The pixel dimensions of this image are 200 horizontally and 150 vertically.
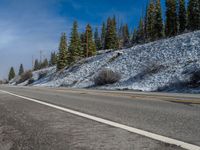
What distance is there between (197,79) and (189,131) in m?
16.5

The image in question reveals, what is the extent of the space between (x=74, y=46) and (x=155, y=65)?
30884 mm

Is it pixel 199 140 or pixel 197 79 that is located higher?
pixel 197 79

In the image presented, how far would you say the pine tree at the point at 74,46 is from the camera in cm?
5578

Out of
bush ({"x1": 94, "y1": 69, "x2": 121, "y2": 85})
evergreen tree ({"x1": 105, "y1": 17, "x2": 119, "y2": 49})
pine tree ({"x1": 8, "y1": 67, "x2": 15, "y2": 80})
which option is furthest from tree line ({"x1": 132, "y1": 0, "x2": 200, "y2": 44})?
pine tree ({"x1": 8, "y1": 67, "x2": 15, "y2": 80})

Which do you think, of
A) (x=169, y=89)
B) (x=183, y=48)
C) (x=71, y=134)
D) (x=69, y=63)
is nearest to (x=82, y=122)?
(x=71, y=134)

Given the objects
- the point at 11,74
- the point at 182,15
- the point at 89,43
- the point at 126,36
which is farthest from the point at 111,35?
the point at 11,74

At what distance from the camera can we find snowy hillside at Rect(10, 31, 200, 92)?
22734 millimetres

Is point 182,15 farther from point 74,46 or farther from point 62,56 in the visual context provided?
point 62,56

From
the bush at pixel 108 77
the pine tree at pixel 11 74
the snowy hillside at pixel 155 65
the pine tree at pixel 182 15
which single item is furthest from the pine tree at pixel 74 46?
the pine tree at pixel 11 74

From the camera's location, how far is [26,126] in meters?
5.06

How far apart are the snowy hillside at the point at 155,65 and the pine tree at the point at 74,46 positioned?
12.5 metres

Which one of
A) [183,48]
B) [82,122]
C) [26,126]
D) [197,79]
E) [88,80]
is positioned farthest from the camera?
[88,80]

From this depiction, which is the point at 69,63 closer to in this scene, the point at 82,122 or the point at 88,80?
the point at 88,80

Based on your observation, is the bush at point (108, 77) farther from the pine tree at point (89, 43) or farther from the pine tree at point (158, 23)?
the pine tree at point (158, 23)
